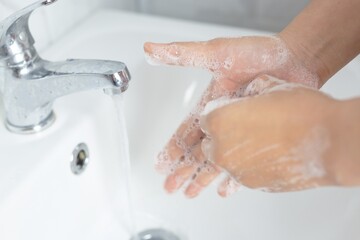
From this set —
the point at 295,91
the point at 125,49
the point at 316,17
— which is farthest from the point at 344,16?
the point at 125,49

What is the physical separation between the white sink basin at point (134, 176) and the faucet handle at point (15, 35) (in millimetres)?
93

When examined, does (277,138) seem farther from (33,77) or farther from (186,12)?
(186,12)

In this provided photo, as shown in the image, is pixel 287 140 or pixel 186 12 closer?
pixel 287 140

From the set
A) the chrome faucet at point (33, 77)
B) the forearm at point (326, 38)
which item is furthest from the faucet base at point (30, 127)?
the forearm at point (326, 38)

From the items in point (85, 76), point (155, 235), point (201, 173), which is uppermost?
point (85, 76)

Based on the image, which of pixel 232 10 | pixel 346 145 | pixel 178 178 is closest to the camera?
pixel 346 145

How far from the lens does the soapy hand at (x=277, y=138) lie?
0.33 m

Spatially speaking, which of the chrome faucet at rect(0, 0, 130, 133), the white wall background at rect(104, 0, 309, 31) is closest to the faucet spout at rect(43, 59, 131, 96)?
the chrome faucet at rect(0, 0, 130, 133)

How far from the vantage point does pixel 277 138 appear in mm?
341

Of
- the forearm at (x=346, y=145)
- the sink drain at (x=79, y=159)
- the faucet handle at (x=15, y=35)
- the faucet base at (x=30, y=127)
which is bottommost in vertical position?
the sink drain at (x=79, y=159)

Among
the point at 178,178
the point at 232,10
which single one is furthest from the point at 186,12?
the point at 178,178

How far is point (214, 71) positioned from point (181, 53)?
0.04 meters

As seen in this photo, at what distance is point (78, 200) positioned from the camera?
52 cm

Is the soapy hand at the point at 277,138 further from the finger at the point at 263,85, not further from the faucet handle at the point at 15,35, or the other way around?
the faucet handle at the point at 15,35
